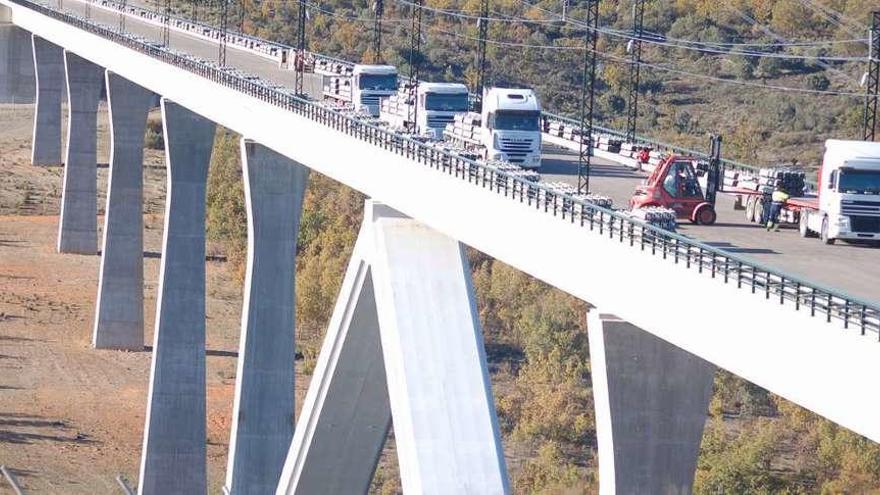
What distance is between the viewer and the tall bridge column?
101ft

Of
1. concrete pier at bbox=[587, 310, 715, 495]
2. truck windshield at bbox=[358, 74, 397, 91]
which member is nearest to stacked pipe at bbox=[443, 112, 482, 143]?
truck windshield at bbox=[358, 74, 397, 91]

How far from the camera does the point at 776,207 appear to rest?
106 ft

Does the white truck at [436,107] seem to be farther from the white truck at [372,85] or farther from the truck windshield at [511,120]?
the truck windshield at [511,120]

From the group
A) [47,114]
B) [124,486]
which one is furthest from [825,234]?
[47,114]

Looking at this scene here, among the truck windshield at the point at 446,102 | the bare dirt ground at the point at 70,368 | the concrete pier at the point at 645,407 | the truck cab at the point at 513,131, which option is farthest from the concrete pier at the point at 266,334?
the concrete pier at the point at 645,407

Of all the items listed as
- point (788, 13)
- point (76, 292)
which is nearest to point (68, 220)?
point (76, 292)

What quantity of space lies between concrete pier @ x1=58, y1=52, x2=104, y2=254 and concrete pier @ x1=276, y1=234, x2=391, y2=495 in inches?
1647

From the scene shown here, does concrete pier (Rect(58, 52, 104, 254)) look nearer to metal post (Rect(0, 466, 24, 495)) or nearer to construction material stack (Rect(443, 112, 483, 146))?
metal post (Rect(0, 466, 24, 495))

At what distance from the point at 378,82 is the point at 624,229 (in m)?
29.4

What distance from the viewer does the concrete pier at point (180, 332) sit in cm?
5241

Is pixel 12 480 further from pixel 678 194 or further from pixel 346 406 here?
pixel 678 194

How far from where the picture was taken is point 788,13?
342ft

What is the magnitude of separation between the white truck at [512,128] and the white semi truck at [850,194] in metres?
12.4

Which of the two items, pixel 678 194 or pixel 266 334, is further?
pixel 266 334
